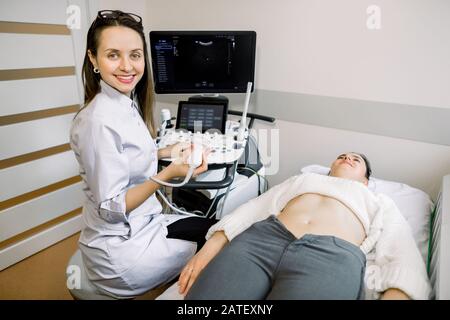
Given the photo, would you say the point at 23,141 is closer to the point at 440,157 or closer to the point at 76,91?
the point at 76,91

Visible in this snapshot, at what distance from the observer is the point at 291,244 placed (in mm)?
1125

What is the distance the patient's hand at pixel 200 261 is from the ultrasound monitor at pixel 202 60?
951 mm

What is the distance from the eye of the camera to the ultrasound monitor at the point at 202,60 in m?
1.76

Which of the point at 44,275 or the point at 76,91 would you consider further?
the point at 76,91

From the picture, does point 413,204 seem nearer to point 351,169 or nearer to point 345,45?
point 351,169

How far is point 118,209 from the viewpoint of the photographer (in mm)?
1074

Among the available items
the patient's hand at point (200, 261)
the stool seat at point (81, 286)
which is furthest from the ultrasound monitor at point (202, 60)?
the stool seat at point (81, 286)

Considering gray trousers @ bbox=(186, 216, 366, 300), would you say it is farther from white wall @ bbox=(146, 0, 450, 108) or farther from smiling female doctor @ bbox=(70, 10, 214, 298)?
white wall @ bbox=(146, 0, 450, 108)

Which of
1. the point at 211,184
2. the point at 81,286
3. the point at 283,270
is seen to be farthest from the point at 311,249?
the point at 81,286

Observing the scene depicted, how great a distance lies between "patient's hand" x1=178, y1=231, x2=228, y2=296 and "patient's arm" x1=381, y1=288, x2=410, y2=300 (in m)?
0.59

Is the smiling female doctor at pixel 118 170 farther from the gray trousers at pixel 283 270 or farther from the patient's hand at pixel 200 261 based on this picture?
the gray trousers at pixel 283 270

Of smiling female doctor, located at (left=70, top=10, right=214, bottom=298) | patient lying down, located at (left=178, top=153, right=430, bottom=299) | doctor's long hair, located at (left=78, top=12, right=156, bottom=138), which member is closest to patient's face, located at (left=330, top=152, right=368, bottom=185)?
patient lying down, located at (left=178, top=153, right=430, bottom=299)
